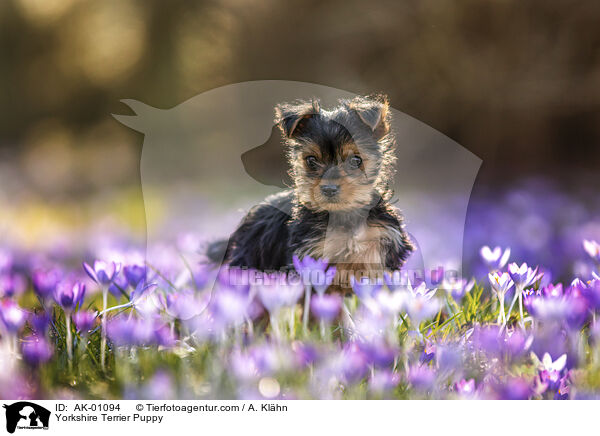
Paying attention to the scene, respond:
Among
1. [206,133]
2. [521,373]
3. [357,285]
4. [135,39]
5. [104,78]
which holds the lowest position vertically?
[521,373]

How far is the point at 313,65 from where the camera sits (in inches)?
93.4

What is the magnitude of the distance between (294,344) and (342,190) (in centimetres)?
72

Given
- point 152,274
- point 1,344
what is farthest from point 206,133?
point 1,344

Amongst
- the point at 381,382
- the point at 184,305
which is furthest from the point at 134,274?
the point at 381,382

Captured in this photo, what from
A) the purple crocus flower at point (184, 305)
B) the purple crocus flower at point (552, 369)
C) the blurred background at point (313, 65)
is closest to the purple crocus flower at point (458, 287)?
the purple crocus flower at point (552, 369)

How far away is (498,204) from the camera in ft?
10.4

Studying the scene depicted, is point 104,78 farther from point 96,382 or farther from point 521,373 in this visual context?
point 521,373

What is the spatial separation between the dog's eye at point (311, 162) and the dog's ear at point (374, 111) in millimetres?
247

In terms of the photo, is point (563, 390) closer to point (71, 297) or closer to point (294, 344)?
point (294, 344)

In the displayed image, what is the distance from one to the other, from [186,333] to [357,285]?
23.9 inches

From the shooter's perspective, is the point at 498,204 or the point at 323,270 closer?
the point at 323,270

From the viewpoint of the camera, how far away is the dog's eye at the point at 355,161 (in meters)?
2.22

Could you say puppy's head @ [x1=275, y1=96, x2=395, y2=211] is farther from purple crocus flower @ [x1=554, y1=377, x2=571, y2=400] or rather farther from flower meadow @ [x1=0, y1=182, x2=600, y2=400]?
purple crocus flower @ [x1=554, y1=377, x2=571, y2=400]
